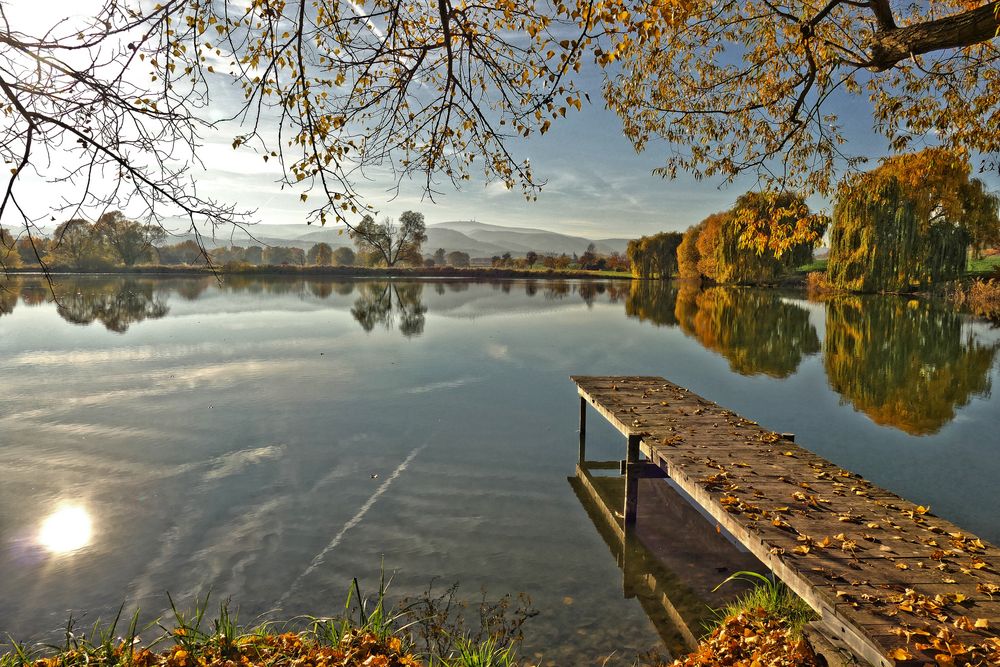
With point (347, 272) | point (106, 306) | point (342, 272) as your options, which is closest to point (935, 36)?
point (106, 306)

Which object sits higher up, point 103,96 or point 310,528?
point 103,96

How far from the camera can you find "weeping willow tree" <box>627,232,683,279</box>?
93625 mm

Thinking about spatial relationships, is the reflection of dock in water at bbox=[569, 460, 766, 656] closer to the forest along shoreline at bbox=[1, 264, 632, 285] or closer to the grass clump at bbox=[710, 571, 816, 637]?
the grass clump at bbox=[710, 571, 816, 637]

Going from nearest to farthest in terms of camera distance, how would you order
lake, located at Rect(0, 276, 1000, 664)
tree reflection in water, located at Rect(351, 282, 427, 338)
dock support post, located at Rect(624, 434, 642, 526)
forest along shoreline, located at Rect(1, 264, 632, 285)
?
1. lake, located at Rect(0, 276, 1000, 664)
2. dock support post, located at Rect(624, 434, 642, 526)
3. tree reflection in water, located at Rect(351, 282, 427, 338)
4. forest along shoreline, located at Rect(1, 264, 632, 285)

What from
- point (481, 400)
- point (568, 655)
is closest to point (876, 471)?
point (568, 655)

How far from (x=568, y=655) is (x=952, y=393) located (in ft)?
49.9

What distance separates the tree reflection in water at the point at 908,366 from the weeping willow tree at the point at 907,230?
1242cm

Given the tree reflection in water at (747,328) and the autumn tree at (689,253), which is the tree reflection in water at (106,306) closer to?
the tree reflection in water at (747,328)

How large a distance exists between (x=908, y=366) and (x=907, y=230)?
27901mm

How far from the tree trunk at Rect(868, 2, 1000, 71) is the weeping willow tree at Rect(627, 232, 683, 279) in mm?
89997

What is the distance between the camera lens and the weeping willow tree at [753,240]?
8.62 meters

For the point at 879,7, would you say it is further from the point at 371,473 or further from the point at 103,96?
the point at 371,473

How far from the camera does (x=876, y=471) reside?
943cm

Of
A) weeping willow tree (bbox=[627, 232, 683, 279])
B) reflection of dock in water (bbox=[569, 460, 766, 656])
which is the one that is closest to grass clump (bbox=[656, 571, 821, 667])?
reflection of dock in water (bbox=[569, 460, 766, 656])
